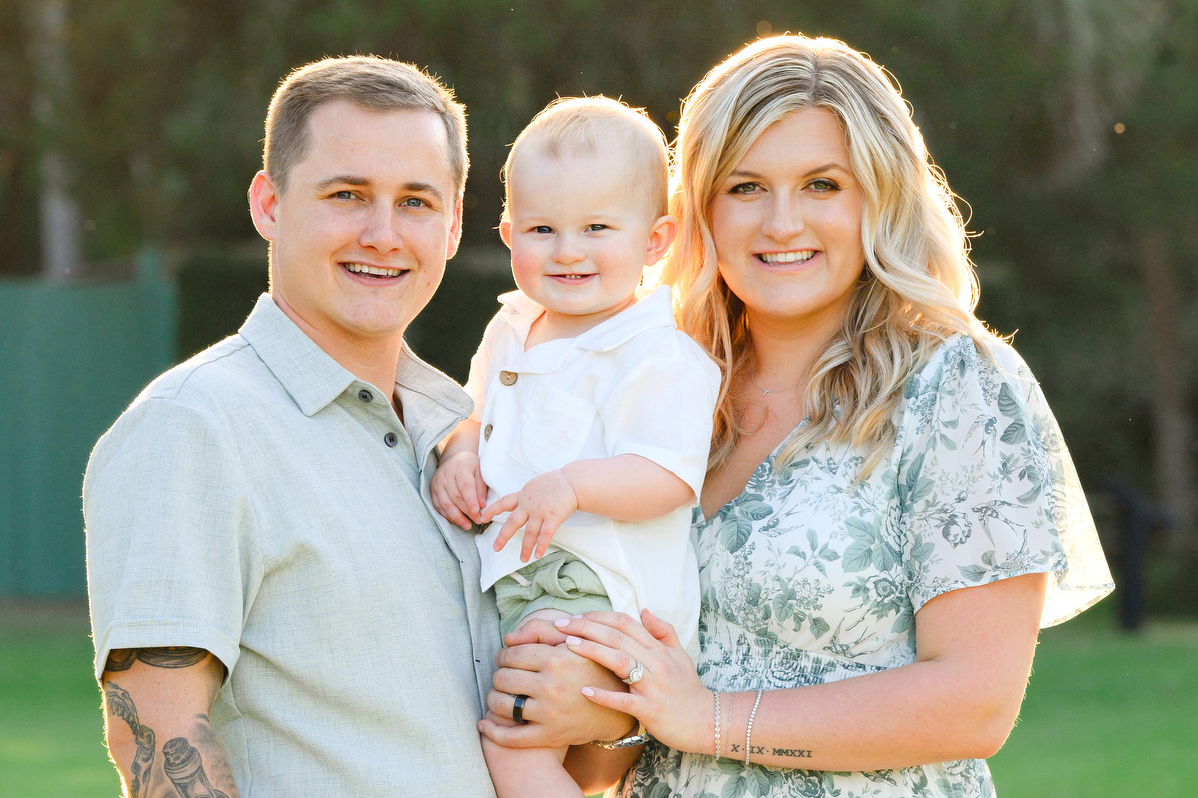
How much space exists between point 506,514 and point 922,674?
919 millimetres

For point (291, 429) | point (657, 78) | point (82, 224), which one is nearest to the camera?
point (291, 429)

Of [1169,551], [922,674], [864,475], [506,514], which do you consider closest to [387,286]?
[506,514]

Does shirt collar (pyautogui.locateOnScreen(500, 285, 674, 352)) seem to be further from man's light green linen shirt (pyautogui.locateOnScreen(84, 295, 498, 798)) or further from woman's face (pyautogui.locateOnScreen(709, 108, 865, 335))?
man's light green linen shirt (pyautogui.locateOnScreen(84, 295, 498, 798))

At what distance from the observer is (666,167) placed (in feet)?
9.76

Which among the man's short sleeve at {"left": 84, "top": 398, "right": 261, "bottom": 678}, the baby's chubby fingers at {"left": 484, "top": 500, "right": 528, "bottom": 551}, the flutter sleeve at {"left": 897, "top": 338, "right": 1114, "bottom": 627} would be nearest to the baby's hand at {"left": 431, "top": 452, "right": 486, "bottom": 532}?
the baby's chubby fingers at {"left": 484, "top": 500, "right": 528, "bottom": 551}

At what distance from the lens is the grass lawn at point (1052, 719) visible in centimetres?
723

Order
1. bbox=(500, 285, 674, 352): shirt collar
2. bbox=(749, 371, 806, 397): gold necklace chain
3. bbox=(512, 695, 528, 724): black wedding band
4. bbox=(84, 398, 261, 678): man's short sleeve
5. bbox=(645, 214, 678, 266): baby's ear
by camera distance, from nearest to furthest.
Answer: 1. bbox=(84, 398, 261, 678): man's short sleeve
2. bbox=(512, 695, 528, 724): black wedding band
3. bbox=(500, 285, 674, 352): shirt collar
4. bbox=(645, 214, 678, 266): baby's ear
5. bbox=(749, 371, 806, 397): gold necklace chain

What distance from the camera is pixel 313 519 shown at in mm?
2432

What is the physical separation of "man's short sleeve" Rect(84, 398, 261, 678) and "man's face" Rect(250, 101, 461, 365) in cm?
49

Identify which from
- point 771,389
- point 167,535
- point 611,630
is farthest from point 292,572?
point 771,389

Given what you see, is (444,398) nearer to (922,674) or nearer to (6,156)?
(922,674)

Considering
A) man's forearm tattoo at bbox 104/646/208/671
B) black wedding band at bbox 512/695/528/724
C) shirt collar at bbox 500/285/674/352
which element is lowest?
black wedding band at bbox 512/695/528/724

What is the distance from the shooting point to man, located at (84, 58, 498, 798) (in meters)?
2.24

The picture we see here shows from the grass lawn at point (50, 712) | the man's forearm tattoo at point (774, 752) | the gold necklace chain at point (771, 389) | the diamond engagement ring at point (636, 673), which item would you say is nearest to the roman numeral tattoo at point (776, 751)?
the man's forearm tattoo at point (774, 752)
